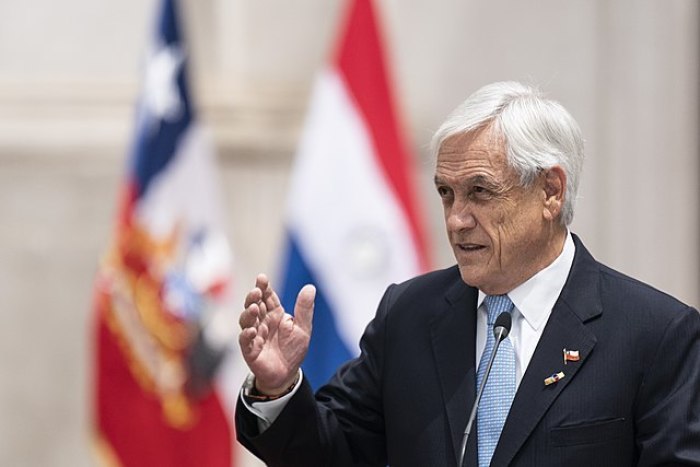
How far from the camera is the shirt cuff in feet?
9.01

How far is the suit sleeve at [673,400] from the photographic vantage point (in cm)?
258

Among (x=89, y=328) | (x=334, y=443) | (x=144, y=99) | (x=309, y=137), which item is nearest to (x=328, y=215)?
(x=309, y=137)

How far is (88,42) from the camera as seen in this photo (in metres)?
6.05

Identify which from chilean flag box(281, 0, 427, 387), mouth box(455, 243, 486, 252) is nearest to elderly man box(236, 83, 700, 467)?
mouth box(455, 243, 486, 252)

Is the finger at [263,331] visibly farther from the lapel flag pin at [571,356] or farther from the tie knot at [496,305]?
the lapel flag pin at [571,356]

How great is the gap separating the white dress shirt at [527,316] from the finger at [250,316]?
0.11 meters

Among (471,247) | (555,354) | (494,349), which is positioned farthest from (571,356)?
(471,247)

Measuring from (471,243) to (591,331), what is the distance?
255mm

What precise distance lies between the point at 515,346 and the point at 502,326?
66 millimetres

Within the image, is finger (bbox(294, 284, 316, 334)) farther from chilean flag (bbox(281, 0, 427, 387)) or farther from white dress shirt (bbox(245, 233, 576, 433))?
chilean flag (bbox(281, 0, 427, 387))

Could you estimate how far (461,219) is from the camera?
8.94 ft

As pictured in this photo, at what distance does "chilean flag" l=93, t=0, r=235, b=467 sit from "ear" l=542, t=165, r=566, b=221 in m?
2.75

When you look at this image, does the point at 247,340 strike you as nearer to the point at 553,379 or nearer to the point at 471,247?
the point at 471,247

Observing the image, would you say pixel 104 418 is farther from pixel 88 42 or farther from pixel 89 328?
pixel 88 42
